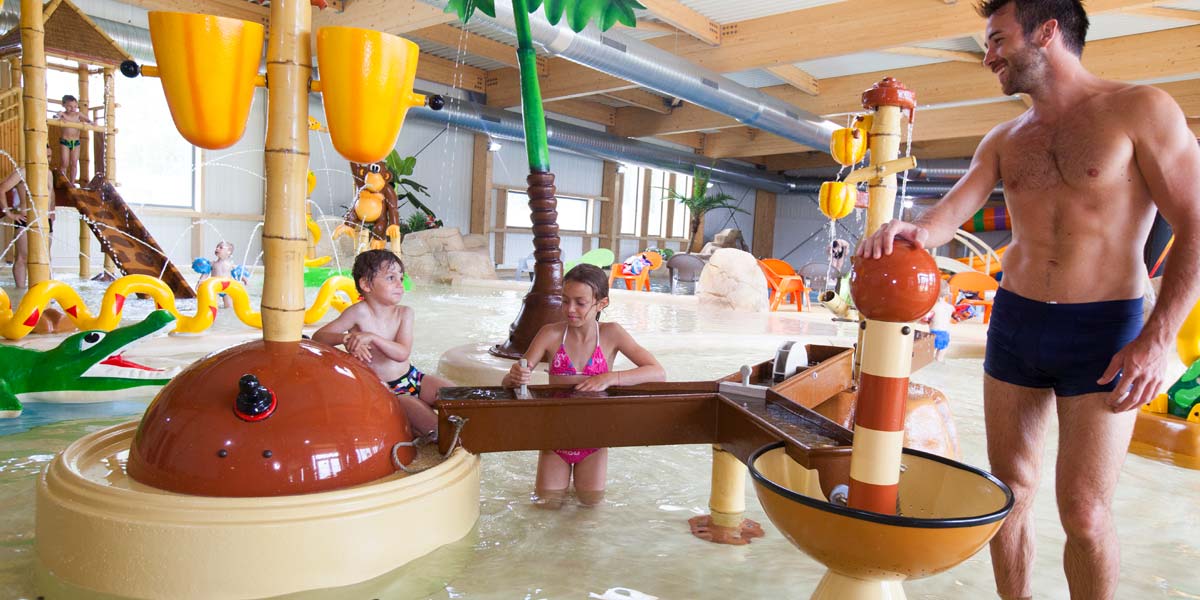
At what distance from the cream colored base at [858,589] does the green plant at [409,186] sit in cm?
1264

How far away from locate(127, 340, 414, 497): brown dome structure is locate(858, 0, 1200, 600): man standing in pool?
1421 mm

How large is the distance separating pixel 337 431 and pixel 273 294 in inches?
15.8

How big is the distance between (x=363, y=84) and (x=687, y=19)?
24.5 feet

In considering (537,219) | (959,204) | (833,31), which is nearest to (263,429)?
(959,204)

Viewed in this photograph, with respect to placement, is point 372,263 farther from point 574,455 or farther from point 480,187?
point 480,187

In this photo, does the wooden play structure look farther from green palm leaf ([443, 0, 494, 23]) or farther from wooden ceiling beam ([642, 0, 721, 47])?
wooden ceiling beam ([642, 0, 721, 47])

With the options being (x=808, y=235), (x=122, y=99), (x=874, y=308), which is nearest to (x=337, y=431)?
(x=874, y=308)

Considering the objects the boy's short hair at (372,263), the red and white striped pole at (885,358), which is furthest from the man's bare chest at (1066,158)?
the boy's short hair at (372,263)

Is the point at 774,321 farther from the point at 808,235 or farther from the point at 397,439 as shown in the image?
the point at 808,235

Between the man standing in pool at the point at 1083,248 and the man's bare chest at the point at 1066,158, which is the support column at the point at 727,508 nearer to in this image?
the man standing in pool at the point at 1083,248

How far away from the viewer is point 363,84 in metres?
1.80

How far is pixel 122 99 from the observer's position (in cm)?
1123

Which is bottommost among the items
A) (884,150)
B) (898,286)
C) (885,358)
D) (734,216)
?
(885,358)

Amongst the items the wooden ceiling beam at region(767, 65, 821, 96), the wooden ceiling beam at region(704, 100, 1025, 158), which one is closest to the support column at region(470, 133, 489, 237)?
the wooden ceiling beam at region(704, 100, 1025, 158)
